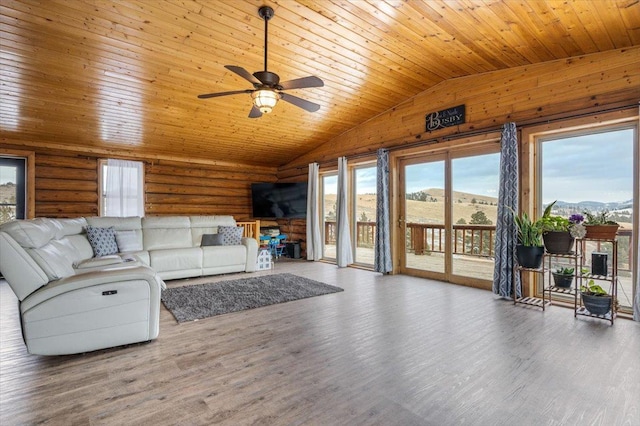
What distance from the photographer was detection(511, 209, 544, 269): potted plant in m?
3.76

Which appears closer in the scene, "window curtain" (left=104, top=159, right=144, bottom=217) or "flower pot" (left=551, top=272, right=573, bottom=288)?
"flower pot" (left=551, top=272, right=573, bottom=288)

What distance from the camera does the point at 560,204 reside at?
13.3 ft

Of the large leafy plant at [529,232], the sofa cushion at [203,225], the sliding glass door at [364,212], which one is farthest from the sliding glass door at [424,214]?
the sofa cushion at [203,225]

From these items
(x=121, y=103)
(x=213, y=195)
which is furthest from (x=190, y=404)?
(x=213, y=195)

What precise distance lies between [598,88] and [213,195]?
6.90 metres

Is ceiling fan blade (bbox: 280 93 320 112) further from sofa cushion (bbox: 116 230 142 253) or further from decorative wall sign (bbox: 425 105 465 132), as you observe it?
sofa cushion (bbox: 116 230 142 253)

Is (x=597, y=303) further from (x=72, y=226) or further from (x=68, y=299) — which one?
(x=72, y=226)

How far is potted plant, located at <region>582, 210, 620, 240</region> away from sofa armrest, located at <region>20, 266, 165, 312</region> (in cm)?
434

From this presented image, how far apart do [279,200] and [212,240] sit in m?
2.24

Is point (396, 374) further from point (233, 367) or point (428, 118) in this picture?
point (428, 118)

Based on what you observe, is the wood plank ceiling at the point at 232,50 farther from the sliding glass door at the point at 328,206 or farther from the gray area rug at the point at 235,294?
the gray area rug at the point at 235,294

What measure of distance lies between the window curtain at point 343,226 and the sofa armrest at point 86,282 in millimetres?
4094

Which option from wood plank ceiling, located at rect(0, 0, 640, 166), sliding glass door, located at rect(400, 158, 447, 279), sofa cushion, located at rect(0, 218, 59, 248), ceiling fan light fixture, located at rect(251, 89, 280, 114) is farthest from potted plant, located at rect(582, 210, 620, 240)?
sofa cushion, located at rect(0, 218, 59, 248)

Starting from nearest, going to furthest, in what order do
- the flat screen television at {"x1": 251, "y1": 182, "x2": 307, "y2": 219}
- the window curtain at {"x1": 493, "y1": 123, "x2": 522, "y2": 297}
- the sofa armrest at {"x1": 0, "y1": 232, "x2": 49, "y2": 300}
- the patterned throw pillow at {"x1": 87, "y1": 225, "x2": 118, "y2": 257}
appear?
the sofa armrest at {"x1": 0, "y1": 232, "x2": 49, "y2": 300}, the window curtain at {"x1": 493, "y1": 123, "x2": 522, "y2": 297}, the patterned throw pillow at {"x1": 87, "y1": 225, "x2": 118, "y2": 257}, the flat screen television at {"x1": 251, "y1": 182, "x2": 307, "y2": 219}
